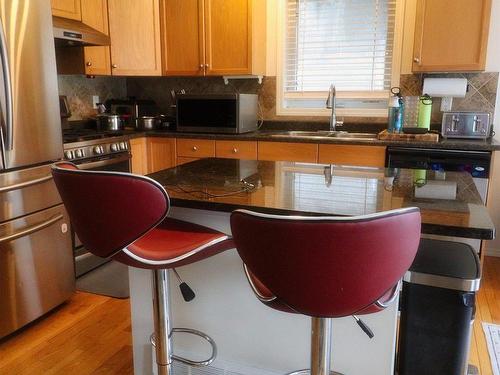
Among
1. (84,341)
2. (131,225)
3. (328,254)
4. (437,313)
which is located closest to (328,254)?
(328,254)

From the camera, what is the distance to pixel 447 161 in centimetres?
289

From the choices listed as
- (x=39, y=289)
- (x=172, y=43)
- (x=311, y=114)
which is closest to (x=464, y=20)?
(x=311, y=114)

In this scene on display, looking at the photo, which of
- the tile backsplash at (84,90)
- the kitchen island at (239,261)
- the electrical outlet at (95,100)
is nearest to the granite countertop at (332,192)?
the kitchen island at (239,261)

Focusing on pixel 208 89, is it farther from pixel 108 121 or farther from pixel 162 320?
pixel 162 320

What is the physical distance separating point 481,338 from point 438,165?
1.15 metres

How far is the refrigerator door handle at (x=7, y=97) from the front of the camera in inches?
79.1

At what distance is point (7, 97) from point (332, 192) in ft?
5.23

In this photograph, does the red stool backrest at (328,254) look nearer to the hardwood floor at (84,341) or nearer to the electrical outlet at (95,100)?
the hardwood floor at (84,341)

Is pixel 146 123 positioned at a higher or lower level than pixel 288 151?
higher

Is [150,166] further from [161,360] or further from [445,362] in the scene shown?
[445,362]

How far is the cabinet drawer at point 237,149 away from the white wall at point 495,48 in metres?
1.86

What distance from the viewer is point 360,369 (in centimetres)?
144

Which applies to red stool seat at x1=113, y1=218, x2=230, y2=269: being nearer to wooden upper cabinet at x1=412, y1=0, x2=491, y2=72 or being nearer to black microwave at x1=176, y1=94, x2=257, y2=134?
black microwave at x1=176, y1=94, x2=257, y2=134

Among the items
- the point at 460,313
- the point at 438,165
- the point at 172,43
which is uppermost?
the point at 172,43
